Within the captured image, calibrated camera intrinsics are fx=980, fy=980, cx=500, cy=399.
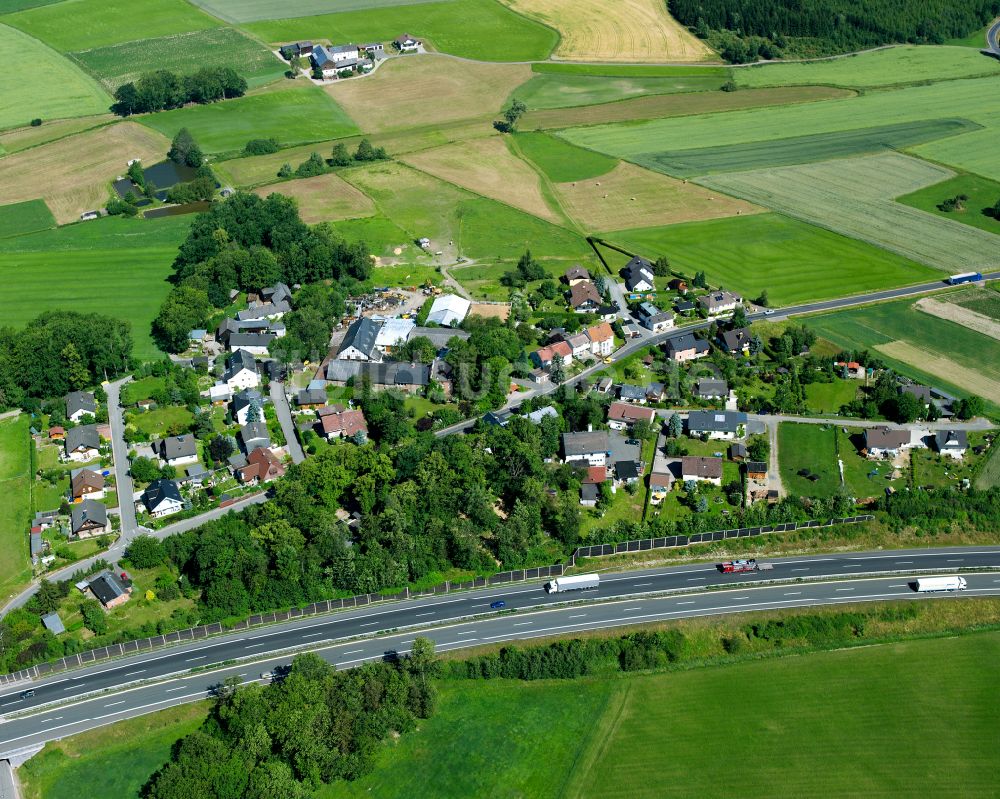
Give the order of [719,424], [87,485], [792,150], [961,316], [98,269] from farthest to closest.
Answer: [792,150] → [98,269] → [961,316] → [719,424] → [87,485]

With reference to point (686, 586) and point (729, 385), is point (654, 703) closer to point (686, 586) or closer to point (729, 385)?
point (686, 586)

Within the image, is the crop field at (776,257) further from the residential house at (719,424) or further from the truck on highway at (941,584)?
the truck on highway at (941,584)

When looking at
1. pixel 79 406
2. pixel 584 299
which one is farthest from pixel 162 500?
pixel 584 299

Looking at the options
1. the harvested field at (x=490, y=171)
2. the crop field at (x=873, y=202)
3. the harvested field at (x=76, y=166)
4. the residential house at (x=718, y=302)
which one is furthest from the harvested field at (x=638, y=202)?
the harvested field at (x=76, y=166)

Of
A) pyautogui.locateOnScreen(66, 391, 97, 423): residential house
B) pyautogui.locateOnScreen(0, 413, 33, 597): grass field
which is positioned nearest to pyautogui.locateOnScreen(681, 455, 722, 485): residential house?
pyautogui.locateOnScreen(0, 413, 33, 597): grass field

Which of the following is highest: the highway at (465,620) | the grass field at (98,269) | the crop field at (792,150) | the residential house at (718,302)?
the crop field at (792,150)

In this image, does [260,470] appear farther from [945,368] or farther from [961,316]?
[961,316]

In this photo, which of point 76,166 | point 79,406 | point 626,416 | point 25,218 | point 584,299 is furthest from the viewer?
point 76,166
